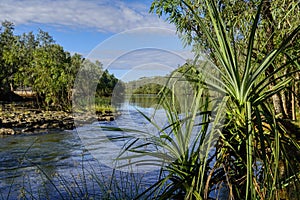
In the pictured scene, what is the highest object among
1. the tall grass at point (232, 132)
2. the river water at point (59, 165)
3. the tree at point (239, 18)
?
the tree at point (239, 18)

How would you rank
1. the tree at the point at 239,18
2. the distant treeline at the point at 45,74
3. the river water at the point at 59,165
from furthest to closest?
1. the distant treeline at the point at 45,74
2. the tree at the point at 239,18
3. the river water at the point at 59,165

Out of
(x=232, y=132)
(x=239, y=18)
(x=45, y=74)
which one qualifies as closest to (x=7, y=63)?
(x=45, y=74)

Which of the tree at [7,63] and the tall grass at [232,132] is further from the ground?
the tree at [7,63]

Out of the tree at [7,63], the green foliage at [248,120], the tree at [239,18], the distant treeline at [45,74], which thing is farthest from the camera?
the tree at [7,63]

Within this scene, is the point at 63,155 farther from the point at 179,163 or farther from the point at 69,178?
the point at 179,163

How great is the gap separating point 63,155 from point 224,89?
6705 millimetres

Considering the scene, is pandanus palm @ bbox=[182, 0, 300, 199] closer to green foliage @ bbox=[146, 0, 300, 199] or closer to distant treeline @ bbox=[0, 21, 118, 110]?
green foliage @ bbox=[146, 0, 300, 199]

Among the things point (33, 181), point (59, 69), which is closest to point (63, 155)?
point (33, 181)

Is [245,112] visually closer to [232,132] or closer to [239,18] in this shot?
[232,132]

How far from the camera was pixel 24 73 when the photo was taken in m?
27.0

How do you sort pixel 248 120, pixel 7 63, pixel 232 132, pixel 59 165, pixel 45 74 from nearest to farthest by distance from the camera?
pixel 248 120
pixel 232 132
pixel 59 165
pixel 45 74
pixel 7 63

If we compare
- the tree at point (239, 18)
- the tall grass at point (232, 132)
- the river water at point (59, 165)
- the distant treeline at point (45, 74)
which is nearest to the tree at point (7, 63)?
the distant treeline at point (45, 74)

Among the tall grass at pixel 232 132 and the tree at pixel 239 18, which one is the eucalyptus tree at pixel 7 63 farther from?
the tall grass at pixel 232 132

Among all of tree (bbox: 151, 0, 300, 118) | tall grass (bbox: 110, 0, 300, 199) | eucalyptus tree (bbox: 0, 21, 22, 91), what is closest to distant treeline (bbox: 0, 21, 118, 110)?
eucalyptus tree (bbox: 0, 21, 22, 91)
